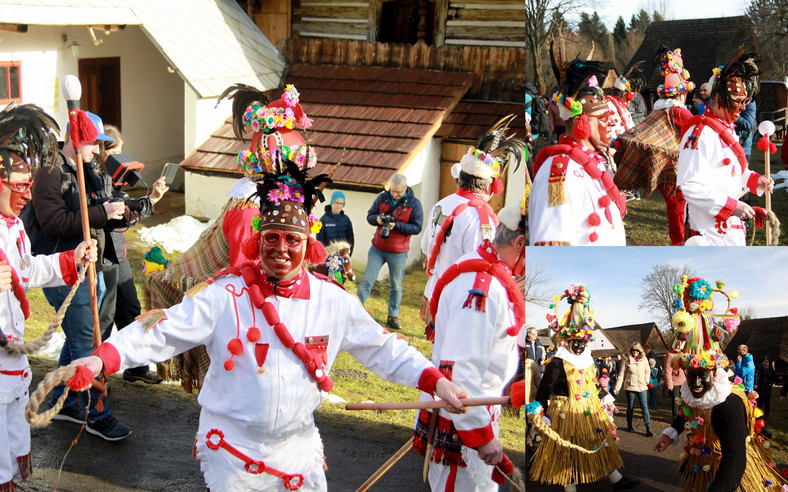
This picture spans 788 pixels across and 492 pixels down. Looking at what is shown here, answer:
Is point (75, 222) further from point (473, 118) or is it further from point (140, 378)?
point (473, 118)

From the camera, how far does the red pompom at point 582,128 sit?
3.06 metres

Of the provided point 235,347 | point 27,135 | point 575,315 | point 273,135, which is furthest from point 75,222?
point 575,315

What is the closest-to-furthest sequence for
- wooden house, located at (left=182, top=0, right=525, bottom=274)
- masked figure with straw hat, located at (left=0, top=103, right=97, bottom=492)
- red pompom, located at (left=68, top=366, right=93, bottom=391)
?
red pompom, located at (left=68, top=366, right=93, bottom=391), masked figure with straw hat, located at (left=0, top=103, right=97, bottom=492), wooden house, located at (left=182, top=0, right=525, bottom=274)

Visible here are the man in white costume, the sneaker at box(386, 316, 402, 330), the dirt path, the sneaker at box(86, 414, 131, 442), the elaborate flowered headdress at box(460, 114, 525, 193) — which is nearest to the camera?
the man in white costume

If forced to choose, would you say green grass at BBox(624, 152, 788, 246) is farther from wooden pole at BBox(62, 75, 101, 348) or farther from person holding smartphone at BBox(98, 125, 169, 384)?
person holding smartphone at BBox(98, 125, 169, 384)

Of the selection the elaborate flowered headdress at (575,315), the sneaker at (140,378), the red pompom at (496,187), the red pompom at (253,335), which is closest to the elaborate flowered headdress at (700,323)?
the elaborate flowered headdress at (575,315)

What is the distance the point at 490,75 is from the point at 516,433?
531 cm

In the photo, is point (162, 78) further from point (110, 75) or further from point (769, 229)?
point (769, 229)

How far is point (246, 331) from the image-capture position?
2.89 m

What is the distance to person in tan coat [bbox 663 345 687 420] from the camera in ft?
9.18

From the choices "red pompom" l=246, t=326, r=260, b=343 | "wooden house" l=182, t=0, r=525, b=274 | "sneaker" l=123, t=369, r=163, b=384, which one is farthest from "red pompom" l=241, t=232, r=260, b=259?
"wooden house" l=182, t=0, r=525, b=274

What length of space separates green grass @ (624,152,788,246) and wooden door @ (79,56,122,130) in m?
7.41

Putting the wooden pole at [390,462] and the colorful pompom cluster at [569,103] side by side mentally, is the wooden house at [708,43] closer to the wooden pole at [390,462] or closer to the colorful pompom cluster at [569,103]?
the colorful pompom cluster at [569,103]

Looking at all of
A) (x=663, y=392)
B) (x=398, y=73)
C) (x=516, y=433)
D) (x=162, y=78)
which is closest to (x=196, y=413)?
(x=516, y=433)
